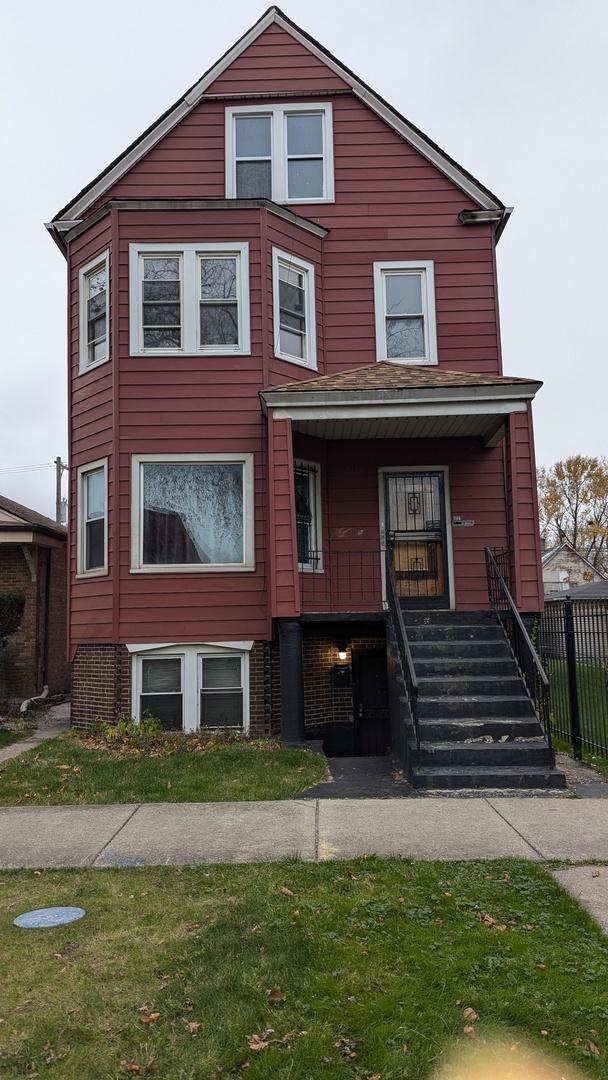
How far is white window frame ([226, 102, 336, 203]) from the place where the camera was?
13.2 m

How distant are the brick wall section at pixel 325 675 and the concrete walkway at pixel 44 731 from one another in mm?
3795

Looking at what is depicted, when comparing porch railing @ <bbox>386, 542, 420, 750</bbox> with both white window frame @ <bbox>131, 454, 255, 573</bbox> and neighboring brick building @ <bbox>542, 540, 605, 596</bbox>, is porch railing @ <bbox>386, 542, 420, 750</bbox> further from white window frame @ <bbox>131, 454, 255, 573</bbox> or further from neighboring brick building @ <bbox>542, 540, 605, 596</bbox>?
neighboring brick building @ <bbox>542, 540, 605, 596</bbox>

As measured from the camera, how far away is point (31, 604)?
635 inches

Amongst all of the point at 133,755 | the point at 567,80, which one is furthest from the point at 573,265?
the point at 133,755

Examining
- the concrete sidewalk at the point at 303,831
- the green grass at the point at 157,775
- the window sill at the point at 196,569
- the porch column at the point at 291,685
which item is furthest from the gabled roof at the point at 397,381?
the concrete sidewalk at the point at 303,831

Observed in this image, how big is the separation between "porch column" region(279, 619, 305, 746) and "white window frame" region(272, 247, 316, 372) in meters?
4.30

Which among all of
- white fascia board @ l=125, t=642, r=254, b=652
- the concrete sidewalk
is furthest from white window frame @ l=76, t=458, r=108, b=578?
the concrete sidewalk

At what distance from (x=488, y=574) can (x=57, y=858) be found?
295 inches

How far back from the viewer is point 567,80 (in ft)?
90.6

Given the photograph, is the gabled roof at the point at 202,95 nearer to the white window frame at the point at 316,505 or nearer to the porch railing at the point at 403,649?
the white window frame at the point at 316,505

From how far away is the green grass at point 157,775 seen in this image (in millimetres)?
7730

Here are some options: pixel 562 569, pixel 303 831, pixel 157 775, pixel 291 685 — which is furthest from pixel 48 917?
pixel 562 569

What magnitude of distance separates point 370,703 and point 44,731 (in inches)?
201

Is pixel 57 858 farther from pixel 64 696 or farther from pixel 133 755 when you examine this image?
pixel 64 696
